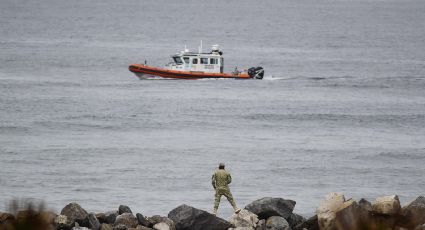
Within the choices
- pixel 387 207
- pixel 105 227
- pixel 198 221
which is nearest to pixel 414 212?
pixel 387 207

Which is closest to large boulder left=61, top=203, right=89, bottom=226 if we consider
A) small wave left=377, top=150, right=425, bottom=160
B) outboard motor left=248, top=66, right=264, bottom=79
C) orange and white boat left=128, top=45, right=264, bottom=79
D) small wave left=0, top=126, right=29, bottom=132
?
small wave left=377, top=150, right=425, bottom=160

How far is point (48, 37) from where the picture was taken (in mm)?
132500

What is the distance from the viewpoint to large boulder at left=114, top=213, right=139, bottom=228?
19078 mm

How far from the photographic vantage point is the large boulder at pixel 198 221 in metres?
19.2

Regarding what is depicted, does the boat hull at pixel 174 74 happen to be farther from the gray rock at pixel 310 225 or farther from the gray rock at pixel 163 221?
the gray rock at pixel 163 221

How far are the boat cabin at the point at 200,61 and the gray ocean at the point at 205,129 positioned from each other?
5.77ft

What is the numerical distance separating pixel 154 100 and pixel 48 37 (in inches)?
2791

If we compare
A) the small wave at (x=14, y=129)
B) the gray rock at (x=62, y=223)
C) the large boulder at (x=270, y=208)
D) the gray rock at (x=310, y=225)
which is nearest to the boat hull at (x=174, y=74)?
the small wave at (x=14, y=129)

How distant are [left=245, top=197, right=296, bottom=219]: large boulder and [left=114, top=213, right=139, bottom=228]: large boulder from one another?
2.23m

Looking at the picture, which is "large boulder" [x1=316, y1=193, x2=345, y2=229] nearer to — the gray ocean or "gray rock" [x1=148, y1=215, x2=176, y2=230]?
"gray rock" [x1=148, y1=215, x2=176, y2=230]

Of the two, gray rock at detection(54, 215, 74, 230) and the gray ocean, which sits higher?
gray rock at detection(54, 215, 74, 230)

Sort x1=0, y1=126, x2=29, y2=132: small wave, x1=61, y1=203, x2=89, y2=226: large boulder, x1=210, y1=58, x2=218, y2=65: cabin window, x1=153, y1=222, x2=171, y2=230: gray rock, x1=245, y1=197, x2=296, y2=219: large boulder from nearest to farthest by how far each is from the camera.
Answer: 1. x1=61, y1=203, x2=89, y2=226: large boulder
2. x1=153, y1=222, x2=171, y2=230: gray rock
3. x1=245, y1=197, x2=296, y2=219: large boulder
4. x1=0, y1=126, x2=29, y2=132: small wave
5. x1=210, y1=58, x2=218, y2=65: cabin window

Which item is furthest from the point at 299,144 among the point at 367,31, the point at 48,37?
the point at 367,31

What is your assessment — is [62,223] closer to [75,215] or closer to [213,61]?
[75,215]
